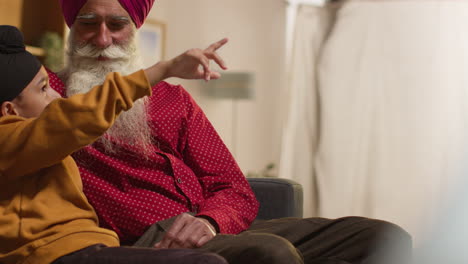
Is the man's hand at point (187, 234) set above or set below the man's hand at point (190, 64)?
below

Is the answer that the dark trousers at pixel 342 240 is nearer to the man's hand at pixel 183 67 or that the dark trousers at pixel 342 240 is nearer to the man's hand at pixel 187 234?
the man's hand at pixel 187 234

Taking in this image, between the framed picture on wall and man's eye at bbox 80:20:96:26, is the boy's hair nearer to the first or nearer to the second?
A: man's eye at bbox 80:20:96:26

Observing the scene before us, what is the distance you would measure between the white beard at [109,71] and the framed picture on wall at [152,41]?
8.93 ft

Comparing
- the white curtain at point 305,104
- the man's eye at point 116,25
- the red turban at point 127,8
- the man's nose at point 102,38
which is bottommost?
the white curtain at point 305,104

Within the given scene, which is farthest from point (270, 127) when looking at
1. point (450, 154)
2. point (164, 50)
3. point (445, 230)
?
point (445, 230)

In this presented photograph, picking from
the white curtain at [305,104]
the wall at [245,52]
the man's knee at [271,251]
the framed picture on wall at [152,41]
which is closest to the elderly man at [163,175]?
the man's knee at [271,251]

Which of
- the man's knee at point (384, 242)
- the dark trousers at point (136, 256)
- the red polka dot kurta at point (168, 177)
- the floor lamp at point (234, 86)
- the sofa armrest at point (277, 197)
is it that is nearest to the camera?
the dark trousers at point (136, 256)

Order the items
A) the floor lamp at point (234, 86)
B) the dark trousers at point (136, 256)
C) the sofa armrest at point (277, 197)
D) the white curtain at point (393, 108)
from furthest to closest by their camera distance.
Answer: the floor lamp at point (234, 86) → the white curtain at point (393, 108) → the sofa armrest at point (277, 197) → the dark trousers at point (136, 256)

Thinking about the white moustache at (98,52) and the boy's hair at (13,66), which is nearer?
the boy's hair at (13,66)

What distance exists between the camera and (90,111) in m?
1.27

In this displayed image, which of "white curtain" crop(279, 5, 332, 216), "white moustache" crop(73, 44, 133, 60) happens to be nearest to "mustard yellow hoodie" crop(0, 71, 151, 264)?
"white moustache" crop(73, 44, 133, 60)

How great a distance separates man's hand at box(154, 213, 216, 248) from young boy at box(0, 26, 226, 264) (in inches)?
5.1

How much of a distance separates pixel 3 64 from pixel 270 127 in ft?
15.6

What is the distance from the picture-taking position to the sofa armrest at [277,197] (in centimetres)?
206
